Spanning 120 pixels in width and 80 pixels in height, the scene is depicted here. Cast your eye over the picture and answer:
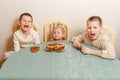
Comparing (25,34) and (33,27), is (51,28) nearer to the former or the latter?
(33,27)

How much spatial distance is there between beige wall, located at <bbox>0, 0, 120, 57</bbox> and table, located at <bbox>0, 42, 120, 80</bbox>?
0.80 meters

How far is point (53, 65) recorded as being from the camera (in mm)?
1526

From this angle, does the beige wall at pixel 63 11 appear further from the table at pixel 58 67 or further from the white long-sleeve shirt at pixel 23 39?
the table at pixel 58 67

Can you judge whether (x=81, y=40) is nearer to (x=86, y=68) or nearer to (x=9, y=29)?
(x=86, y=68)

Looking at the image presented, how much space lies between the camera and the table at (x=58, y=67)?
4.52 ft

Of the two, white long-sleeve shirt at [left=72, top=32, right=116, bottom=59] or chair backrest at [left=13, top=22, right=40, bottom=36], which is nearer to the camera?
white long-sleeve shirt at [left=72, top=32, right=116, bottom=59]

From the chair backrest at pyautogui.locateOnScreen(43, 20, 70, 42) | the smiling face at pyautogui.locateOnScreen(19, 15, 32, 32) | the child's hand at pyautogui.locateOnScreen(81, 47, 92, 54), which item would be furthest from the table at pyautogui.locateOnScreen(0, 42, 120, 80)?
the chair backrest at pyautogui.locateOnScreen(43, 20, 70, 42)

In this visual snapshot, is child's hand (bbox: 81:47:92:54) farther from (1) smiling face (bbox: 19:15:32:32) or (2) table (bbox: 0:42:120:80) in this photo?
(1) smiling face (bbox: 19:15:32:32)

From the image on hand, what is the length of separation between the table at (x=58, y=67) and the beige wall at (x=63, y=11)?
80 centimetres

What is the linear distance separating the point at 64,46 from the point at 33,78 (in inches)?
21.6

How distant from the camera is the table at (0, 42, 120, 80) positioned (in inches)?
54.3

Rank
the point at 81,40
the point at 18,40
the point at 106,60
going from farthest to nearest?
the point at 18,40, the point at 81,40, the point at 106,60

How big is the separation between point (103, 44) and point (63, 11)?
826mm

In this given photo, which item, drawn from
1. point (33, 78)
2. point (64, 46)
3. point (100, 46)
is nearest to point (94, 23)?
point (100, 46)
